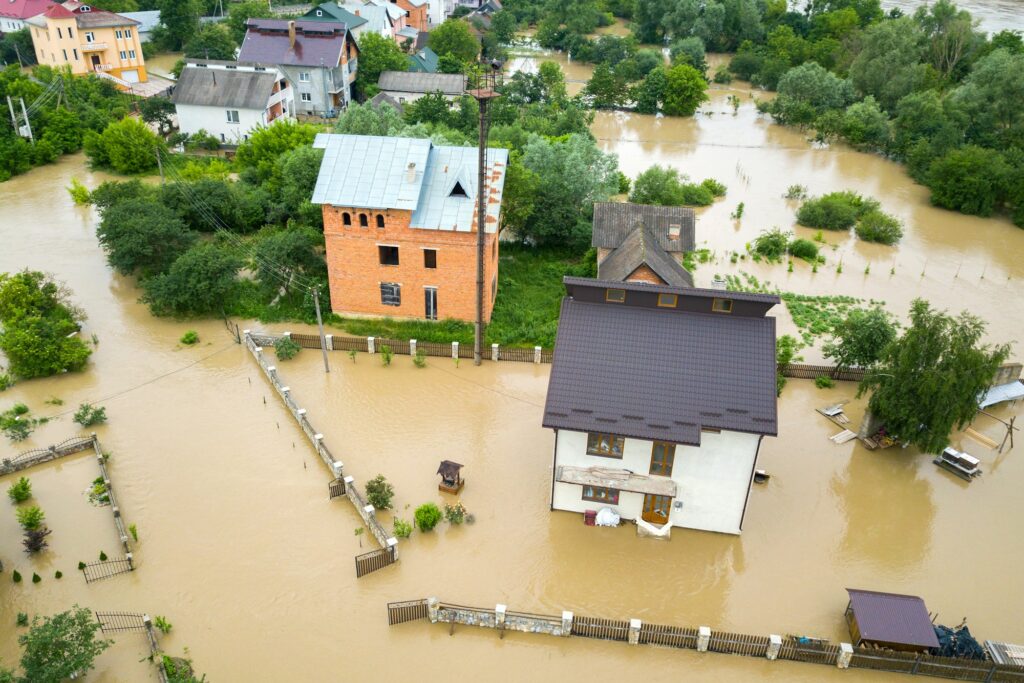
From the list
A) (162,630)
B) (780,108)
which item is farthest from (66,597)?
(780,108)

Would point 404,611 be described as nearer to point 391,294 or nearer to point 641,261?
point 391,294

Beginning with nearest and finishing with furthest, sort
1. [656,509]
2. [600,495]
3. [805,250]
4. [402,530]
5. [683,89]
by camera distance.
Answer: [402,530] → [656,509] → [600,495] → [805,250] → [683,89]

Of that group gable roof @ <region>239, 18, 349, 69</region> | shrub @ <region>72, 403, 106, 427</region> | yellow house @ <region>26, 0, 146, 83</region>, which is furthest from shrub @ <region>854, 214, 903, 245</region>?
yellow house @ <region>26, 0, 146, 83</region>

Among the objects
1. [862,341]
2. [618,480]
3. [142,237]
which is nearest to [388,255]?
[142,237]

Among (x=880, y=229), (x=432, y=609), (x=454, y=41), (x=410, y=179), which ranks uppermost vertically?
(x=454, y=41)

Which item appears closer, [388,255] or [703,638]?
[703,638]

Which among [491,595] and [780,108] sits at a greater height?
[780,108]

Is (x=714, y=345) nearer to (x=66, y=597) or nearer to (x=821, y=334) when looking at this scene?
(x=821, y=334)
